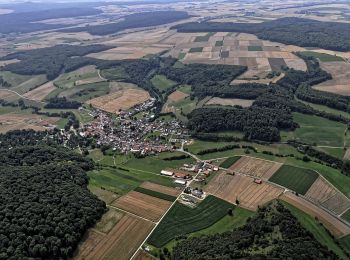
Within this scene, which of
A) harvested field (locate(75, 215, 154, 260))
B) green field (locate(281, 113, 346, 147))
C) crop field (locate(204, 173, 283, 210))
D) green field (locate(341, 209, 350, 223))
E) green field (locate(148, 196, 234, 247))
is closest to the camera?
harvested field (locate(75, 215, 154, 260))

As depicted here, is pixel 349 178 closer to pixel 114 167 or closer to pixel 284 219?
pixel 284 219

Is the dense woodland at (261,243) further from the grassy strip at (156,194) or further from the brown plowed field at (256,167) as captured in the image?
the brown plowed field at (256,167)

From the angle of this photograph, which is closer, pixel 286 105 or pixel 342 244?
pixel 342 244

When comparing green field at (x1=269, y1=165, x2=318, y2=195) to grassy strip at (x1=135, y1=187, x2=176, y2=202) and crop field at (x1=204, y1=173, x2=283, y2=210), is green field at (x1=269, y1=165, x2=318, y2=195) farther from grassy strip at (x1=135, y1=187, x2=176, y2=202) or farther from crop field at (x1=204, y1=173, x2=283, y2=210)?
grassy strip at (x1=135, y1=187, x2=176, y2=202)

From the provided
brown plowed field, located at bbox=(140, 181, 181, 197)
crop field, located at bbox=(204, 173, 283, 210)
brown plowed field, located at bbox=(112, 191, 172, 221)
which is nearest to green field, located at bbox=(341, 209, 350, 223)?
crop field, located at bbox=(204, 173, 283, 210)

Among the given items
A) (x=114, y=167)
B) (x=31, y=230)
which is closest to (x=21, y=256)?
(x=31, y=230)

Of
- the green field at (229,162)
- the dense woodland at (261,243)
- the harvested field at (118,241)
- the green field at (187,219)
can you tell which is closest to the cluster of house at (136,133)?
the green field at (229,162)
